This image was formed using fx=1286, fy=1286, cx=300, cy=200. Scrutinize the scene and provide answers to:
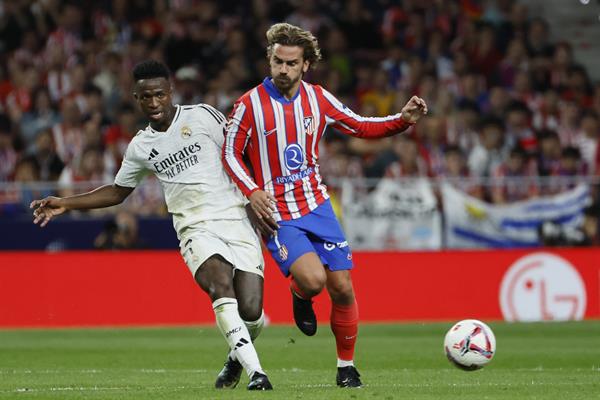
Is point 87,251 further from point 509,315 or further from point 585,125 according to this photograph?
point 585,125

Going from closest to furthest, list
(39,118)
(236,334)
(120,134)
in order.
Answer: (236,334)
(120,134)
(39,118)

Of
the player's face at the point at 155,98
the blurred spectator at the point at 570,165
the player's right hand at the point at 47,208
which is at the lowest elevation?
the blurred spectator at the point at 570,165

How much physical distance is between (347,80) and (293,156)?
42.5 feet

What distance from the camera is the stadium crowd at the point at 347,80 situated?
768 inches

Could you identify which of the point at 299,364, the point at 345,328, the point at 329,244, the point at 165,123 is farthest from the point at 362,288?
the point at 165,123

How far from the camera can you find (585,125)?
2058 cm

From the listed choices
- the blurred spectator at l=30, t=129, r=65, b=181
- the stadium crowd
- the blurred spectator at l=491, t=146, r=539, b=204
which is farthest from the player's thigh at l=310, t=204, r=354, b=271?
the blurred spectator at l=30, t=129, r=65, b=181

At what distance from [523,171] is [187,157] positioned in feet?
36.0

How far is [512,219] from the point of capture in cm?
1878

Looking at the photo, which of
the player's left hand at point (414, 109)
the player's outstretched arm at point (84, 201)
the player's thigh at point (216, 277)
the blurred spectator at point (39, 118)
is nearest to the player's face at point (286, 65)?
the player's left hand at point (414, 109)

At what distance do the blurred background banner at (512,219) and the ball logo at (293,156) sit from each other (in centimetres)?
944

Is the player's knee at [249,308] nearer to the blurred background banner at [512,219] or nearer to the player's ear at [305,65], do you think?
the player's ear at [305,65]

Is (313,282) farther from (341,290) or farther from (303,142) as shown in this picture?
(303,142)

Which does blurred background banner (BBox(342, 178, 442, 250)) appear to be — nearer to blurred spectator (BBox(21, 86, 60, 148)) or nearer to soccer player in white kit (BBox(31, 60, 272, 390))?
blurred spectator (BBox(21, 86, 60, 148))
